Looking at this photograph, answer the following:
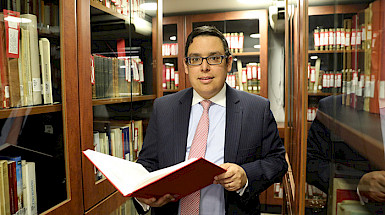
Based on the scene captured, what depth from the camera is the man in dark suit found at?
1262mm

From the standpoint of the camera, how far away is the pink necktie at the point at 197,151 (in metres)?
1.25

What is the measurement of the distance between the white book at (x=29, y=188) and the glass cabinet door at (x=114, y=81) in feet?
0.92

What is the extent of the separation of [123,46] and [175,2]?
1.74m

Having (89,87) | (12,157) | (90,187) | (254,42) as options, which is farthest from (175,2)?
(12,157)

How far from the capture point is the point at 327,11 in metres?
0.78

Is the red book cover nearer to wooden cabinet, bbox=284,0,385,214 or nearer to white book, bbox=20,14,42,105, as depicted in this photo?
white book, bbox=20,14,42,105

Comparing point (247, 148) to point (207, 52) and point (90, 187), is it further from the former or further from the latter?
point (90, 187)

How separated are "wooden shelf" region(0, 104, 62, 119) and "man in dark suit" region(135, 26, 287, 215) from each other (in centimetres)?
47

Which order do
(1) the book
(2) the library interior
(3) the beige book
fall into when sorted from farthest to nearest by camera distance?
(3) the beige book
(1) the book
(2) the library interior

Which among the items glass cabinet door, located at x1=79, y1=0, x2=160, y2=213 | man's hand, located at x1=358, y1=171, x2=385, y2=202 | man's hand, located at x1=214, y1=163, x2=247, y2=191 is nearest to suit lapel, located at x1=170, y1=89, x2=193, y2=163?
man's hand, located at x1=214, y1=163, x2=247, y2=191

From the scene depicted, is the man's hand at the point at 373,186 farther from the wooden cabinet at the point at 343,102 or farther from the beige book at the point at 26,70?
the beige book at the point at 26,70

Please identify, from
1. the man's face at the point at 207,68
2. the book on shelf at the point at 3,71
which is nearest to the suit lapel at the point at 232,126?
the man's face at the point at 207,68

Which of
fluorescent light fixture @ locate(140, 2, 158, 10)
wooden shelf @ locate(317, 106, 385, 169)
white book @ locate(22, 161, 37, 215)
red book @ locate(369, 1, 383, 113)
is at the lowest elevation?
white book @ locate(22, 161, 37, 215)

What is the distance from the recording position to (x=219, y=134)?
1320 millimetres
